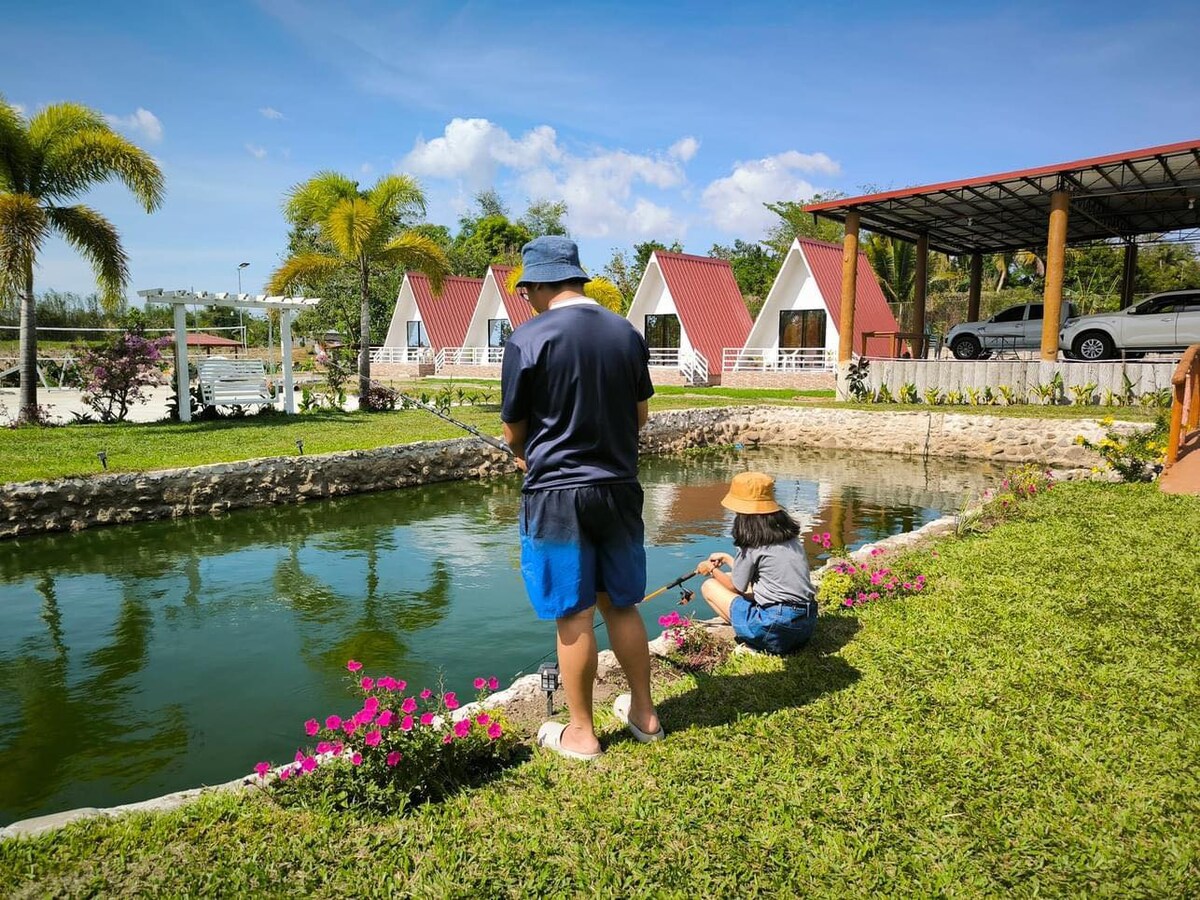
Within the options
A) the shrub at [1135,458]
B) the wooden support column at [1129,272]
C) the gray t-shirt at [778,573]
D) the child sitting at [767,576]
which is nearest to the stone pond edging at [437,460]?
the shrub at [1135,458]

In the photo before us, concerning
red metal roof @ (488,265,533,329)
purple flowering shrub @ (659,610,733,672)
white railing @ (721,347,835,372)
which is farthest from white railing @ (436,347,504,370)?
purple flowering shrub @ (659,610,733,672)

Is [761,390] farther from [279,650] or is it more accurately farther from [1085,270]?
[1085,270]

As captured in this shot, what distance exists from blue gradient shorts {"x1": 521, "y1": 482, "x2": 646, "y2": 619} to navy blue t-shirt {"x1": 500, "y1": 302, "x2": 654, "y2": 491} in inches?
2.5

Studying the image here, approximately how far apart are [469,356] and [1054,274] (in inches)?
913

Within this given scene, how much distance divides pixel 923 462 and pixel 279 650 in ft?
41.1

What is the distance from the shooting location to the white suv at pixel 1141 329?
15.3 metres

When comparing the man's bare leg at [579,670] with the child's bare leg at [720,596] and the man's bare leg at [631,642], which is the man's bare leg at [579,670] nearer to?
the man's bare leg at [631,642]

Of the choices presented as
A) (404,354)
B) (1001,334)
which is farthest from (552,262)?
(404,354)

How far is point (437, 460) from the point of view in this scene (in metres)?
12.3

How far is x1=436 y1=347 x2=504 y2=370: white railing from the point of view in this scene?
32594 millimetres

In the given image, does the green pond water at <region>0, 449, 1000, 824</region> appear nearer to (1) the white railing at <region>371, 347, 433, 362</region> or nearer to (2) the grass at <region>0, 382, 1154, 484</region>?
(2) the grass at <region>0, 382, 1154, 484</region>

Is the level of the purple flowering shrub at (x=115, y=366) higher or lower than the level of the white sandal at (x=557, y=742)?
higher

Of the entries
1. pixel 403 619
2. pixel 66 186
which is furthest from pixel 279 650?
pixel 66 186

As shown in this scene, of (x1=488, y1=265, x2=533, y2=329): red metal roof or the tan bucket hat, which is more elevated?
(x1=488, y1=265, x2=533, y2=329): red metal roof
